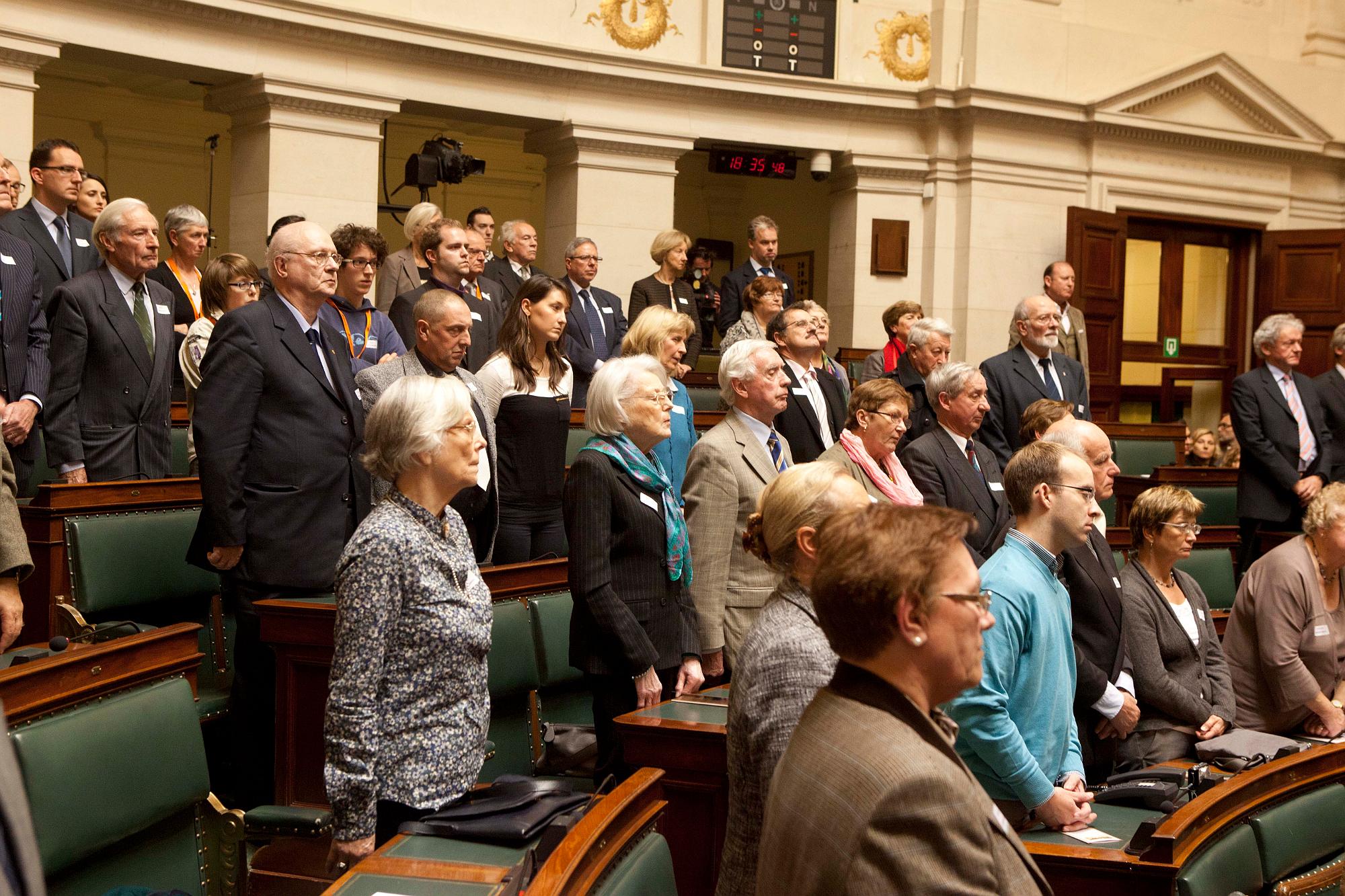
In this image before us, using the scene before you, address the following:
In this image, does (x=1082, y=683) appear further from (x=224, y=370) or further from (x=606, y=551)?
(x=224, y=370)

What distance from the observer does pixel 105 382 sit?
14.3 ft

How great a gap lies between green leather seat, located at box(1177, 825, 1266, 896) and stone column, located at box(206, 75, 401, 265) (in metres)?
6.99

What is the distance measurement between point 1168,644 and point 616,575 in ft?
6.04

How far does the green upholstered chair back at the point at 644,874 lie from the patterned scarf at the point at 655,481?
3.99 ft

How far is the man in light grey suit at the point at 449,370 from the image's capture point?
12.7 feet

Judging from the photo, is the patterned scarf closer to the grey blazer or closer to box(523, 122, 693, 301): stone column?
the grey blazer

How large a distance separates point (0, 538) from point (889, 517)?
2.02 metres

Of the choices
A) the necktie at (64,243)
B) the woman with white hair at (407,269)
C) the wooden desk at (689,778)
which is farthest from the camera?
the woman with white hair at (407,269)

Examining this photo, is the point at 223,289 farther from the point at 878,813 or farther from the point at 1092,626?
the point at 878,813

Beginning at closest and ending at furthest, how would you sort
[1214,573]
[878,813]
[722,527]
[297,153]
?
1. [878,813]
2. [722,527]
3. [1214,573]
4. [297,153]

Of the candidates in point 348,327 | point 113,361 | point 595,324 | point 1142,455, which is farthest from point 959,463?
point 1142,455

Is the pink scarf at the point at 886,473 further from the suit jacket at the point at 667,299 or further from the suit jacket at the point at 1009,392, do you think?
the suit jacket at the point at 667,299

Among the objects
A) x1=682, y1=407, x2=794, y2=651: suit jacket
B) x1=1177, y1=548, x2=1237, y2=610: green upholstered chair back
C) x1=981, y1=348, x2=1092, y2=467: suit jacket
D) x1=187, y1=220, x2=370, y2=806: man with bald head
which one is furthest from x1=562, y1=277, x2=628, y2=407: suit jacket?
x1=187, y1=220, x2=370, y2=806: man with bald head

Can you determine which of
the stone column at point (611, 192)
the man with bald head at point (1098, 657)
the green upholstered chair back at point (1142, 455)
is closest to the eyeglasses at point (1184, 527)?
the man with bald head at point (1098, 657)
